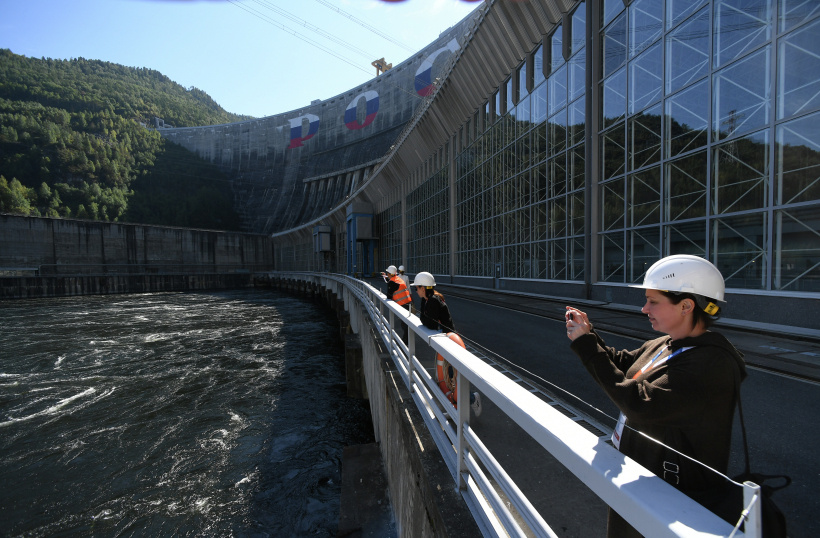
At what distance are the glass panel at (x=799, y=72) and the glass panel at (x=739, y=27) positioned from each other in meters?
0.64

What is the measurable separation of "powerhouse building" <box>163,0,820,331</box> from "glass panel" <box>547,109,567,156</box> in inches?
3.4

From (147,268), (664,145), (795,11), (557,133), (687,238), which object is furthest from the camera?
(147,268)

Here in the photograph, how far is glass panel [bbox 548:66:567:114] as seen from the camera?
15.9m

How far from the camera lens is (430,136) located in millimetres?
29547

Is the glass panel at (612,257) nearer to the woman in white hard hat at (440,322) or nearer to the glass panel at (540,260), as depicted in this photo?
the glass panel at (540,260)

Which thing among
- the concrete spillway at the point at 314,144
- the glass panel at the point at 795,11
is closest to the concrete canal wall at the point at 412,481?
the glass panel at the point at 795,11

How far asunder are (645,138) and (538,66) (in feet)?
24.9

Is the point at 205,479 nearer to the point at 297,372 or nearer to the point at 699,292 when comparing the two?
the point at 297,372

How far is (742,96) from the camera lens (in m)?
9.28

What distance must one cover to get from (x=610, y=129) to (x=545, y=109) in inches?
172

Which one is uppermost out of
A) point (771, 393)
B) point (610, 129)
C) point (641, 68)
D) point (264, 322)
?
point (641, 68)

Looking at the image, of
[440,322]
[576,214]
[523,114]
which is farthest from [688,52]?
[440,322]

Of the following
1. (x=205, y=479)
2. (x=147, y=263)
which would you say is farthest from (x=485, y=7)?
(x=147, y=263)

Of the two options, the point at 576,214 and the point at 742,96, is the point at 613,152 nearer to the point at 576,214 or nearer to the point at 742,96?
the point at 576,214
